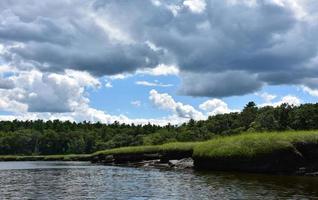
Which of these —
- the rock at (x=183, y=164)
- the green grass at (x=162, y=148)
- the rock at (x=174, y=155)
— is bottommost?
the rock at (x=183, y=164)

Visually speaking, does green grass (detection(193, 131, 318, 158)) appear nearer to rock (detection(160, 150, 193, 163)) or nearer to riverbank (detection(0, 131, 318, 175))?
riverbank (detection(0, 131, 318, 175))

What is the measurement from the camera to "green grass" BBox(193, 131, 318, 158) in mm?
55406

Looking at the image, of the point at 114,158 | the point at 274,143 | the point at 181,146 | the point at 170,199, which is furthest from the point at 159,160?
the point at 170,199

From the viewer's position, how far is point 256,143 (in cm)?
5700

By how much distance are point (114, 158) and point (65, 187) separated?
213ft

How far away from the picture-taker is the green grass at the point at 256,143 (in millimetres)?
55406

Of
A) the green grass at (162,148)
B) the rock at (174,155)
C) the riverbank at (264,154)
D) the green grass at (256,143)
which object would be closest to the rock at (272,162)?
the riverbank at (264,154)

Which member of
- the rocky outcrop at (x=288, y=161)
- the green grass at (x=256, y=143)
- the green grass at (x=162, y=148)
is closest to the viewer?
the rocky outcrop at (x=288, y=161)

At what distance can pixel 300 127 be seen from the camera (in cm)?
16675

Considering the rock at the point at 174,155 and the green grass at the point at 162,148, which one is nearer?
the rock at the point at 174,155

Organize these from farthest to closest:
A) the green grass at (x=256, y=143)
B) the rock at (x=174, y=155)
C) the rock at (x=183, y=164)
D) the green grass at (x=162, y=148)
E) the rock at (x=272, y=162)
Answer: the green grass at (x=162, y=148) → the rock at (x=174, y=155) → the rock at (x=183, y=164) → the green grass at (x=256, y=143) → the rock at (x=272, y=162)

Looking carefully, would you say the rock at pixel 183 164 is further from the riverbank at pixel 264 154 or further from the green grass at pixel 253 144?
the green grass at pixel 253 144

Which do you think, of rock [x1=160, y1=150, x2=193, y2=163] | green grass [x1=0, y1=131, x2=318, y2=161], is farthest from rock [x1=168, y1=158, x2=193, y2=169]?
rock [x1=160, y1=150, x2=193, y2=163]

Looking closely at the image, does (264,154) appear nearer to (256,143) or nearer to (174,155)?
(256,143)
